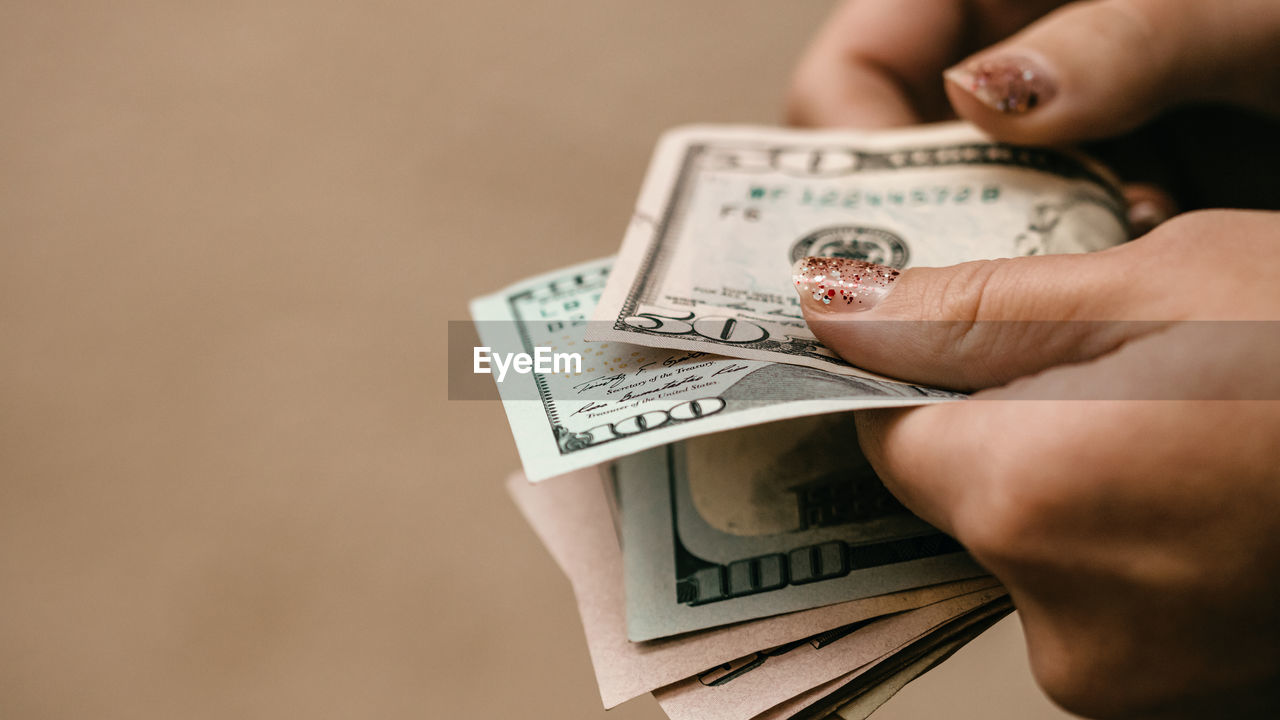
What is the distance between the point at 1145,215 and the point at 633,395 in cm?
53

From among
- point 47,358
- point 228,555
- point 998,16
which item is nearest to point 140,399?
point 47,358

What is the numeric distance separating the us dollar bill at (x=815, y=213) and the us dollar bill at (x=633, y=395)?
4 cm

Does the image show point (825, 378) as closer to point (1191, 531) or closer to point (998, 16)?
point (1191, 531)

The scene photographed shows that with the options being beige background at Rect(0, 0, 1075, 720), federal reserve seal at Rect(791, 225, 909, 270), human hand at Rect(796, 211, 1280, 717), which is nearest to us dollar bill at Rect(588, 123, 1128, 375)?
federal reserve seal at Rect(791, 225, 909, 270)

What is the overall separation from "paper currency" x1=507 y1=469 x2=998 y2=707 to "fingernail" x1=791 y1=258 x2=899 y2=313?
0.56 ft

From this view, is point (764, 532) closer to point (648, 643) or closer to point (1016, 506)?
point (648, 643)

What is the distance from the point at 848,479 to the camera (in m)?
0.53

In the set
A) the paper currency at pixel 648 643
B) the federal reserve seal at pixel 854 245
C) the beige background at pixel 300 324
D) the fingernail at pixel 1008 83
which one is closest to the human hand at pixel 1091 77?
the fingernail at pixel 1008 83

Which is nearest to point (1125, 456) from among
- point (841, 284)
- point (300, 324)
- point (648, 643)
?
point (841, 284)

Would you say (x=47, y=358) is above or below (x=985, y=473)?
above

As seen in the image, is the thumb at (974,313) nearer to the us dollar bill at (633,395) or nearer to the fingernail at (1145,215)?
→ the us dollar bill at (633,395)

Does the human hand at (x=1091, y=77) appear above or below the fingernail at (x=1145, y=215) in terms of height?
above

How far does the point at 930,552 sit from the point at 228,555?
1.04 m

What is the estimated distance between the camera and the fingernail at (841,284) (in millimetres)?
452
